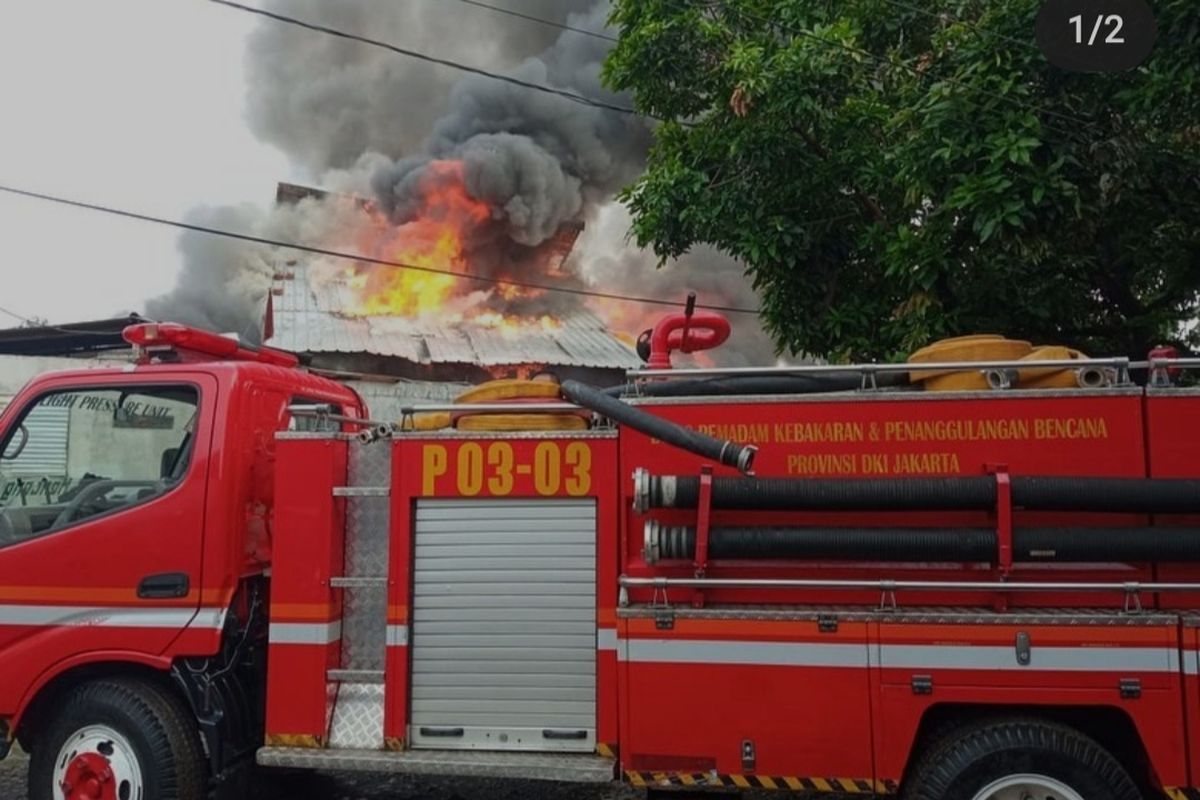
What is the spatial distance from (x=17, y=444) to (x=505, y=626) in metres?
2.80

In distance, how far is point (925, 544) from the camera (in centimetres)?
365

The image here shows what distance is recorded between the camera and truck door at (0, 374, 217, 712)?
4.34m

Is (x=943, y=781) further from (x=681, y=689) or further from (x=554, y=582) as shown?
(x=554, y=582)

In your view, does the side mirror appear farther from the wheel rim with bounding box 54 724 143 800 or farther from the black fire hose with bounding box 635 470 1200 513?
the black fire hose with bounding box 635 470 1200 513

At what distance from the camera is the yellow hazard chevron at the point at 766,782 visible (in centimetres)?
363

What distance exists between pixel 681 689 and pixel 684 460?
0.99 meters

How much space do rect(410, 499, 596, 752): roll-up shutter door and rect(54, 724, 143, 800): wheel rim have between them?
1.40 meters

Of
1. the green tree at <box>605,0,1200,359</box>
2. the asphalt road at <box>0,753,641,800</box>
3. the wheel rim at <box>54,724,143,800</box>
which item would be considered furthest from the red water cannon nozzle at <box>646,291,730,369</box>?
the wheel rim at <box>54,724,143,800</box>

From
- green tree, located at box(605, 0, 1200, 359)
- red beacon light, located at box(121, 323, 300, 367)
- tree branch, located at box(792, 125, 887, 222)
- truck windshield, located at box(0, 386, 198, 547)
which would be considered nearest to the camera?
truck windshield, located at box(0, 386, 198, 547)

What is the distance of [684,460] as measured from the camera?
397 centimetres

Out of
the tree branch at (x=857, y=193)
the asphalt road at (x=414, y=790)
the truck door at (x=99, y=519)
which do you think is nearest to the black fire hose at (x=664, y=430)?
the truck door at (x=99, y=519)

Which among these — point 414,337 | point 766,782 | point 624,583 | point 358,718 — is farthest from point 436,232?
point 766,782

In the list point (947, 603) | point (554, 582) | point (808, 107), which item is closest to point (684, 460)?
point (554, 582)

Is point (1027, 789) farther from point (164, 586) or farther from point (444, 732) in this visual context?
point (164, 586)
